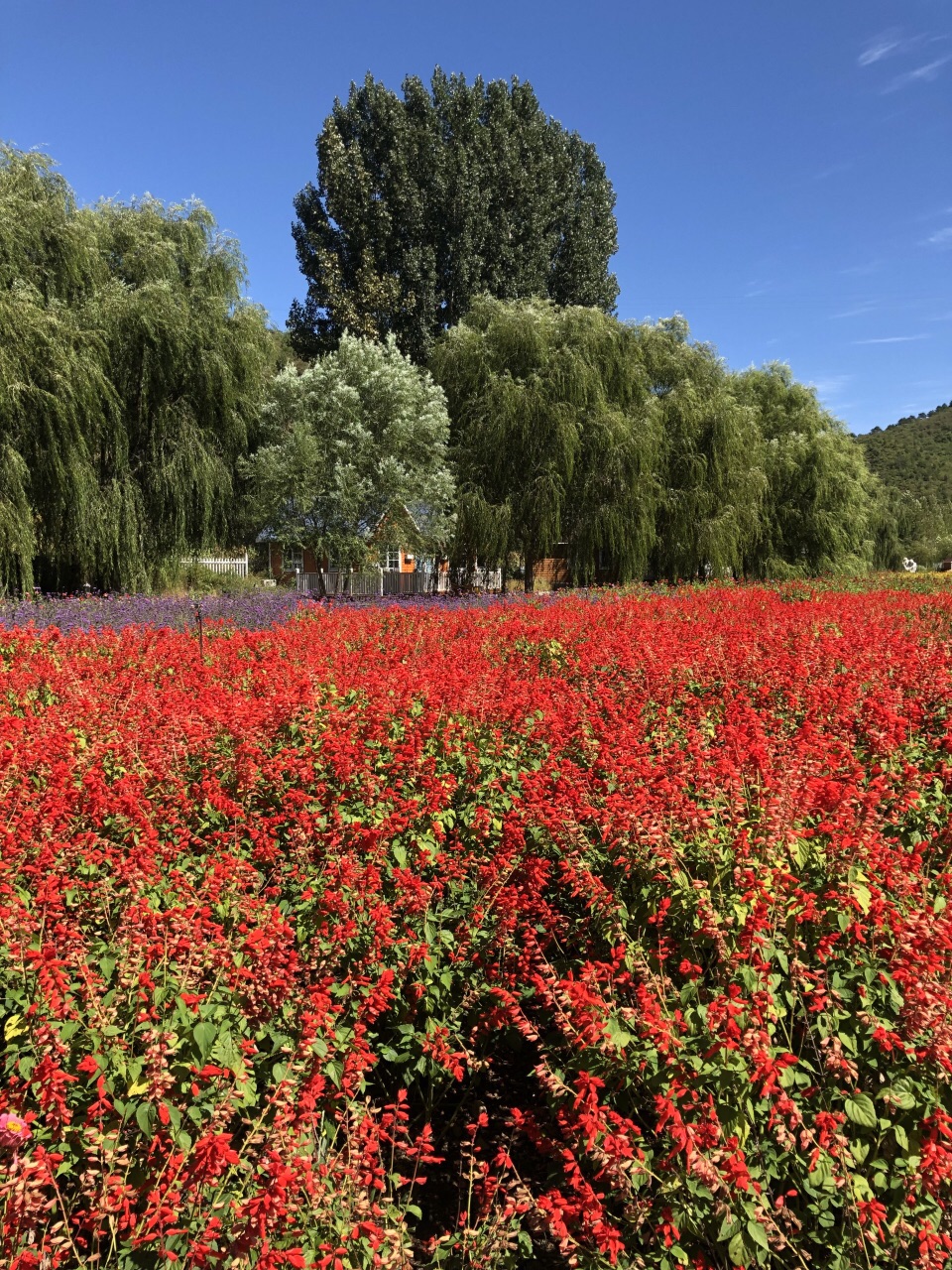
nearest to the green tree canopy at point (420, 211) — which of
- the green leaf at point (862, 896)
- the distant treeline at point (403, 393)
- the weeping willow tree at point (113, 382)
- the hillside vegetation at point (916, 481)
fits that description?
the distant treeline at point (403, 393)

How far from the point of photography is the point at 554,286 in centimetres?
3347

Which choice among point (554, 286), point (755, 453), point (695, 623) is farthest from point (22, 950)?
point (554, 286)

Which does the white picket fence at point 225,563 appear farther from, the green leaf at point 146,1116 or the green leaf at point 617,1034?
the green leaf at point 617,1034

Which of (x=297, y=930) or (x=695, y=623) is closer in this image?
(x=297, y=930)

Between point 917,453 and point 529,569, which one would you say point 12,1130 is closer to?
point 529,569

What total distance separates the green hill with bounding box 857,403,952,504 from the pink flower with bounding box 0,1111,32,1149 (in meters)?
96.9

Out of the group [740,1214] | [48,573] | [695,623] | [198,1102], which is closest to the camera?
[740,1214]

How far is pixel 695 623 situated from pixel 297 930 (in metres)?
8.18

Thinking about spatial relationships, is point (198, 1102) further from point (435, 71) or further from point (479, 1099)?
point (435, 71)

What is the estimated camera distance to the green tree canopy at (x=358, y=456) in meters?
22.7

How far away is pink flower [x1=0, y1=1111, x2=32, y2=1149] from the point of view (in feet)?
5.61

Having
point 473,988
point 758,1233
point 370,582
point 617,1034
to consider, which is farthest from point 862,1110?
point 370,582

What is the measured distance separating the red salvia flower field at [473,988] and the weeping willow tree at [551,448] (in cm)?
1817

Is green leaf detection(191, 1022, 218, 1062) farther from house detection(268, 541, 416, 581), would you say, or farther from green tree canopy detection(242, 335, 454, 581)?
house detection(268, 541, 416, 581)
